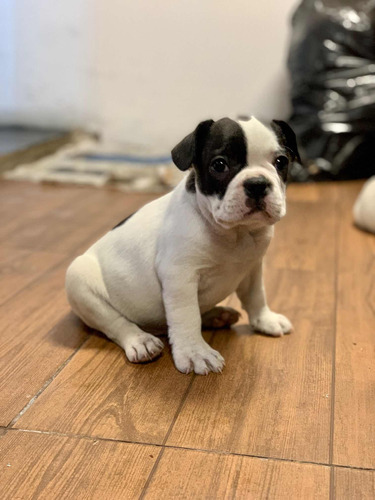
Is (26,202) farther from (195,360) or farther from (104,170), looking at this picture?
(195,360)

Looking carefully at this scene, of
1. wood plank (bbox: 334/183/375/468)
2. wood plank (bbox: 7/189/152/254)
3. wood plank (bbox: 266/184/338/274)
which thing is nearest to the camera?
wood plank (bbox: 334/183/375/468)

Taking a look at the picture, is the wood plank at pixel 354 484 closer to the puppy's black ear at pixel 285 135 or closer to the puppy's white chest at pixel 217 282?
the puppy's white chest at pixel 217 282

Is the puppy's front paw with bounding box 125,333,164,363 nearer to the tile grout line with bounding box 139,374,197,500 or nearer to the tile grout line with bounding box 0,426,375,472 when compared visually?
the tile grout line with bounding box 139,374,197,500

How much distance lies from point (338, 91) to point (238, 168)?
109 inches

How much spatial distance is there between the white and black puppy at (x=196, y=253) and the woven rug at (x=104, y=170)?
2.10 meters

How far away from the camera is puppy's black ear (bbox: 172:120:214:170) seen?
5.22 feet

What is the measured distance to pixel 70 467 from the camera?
1293mm

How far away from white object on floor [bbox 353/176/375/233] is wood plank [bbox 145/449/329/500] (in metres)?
1.90

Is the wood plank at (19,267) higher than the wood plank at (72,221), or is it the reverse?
the wood plank at (19,267)

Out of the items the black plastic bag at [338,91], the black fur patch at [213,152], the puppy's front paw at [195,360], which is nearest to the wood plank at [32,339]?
the puppy's front paw at [195,360]

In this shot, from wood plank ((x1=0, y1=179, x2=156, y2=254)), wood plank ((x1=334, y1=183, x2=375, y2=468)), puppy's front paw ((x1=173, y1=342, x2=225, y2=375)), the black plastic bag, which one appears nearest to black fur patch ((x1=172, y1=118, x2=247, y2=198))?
puppy's front paw ((x1=173, y1=342, x2=225, y2=375))

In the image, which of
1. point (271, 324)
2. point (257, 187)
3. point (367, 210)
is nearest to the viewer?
point (257, 187)

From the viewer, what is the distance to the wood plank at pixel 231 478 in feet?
4.01

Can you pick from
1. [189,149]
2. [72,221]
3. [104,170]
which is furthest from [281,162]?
[104,170]
